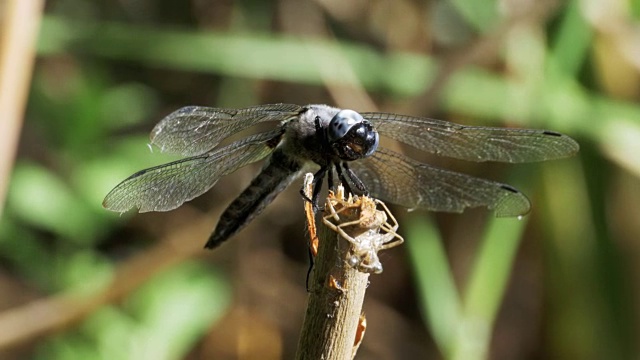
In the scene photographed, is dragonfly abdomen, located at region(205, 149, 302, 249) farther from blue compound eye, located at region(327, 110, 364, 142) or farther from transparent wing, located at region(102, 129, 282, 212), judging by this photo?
blue compound eye, located at region(327, 110, 364, 142)

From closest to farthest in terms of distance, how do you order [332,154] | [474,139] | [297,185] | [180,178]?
[180,178], [332,154], [474,139], [297,185]

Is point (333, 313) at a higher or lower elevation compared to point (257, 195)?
higher

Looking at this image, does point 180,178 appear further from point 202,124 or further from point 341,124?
point 341,124

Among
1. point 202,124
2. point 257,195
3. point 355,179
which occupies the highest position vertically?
point 202,124

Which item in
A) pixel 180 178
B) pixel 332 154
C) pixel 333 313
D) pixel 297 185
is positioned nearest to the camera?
pixel 333 313

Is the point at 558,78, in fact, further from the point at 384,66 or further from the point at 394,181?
the point at 394,181

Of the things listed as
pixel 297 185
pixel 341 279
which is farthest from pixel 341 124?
pixel 297 185

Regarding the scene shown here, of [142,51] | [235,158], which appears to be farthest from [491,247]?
[142,51]

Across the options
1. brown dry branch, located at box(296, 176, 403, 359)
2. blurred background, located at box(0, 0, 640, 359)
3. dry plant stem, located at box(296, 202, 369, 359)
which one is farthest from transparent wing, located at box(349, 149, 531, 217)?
dry plant stem, located at box(296, 202, 369, 359)

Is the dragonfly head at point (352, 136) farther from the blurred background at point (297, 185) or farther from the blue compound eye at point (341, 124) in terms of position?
the blurred background at point (297, 185)
